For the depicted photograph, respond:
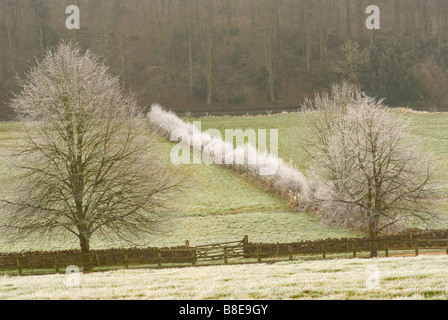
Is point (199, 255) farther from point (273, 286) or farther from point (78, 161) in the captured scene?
point (273, 286)

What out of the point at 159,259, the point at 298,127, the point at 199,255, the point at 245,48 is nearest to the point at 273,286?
the point at 159,259

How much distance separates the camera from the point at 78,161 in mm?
25703

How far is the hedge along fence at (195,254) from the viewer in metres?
26.3

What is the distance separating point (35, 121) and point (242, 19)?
9680cm

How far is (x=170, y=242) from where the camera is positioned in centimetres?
3259

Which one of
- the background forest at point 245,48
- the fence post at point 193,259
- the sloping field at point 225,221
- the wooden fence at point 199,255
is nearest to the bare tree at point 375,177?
the wooden fence at point 199,255

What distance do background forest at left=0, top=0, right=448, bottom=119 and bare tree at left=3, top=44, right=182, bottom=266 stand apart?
57.3m

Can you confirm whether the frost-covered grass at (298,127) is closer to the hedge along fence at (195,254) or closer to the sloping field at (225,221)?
the sloping field at (225,221)

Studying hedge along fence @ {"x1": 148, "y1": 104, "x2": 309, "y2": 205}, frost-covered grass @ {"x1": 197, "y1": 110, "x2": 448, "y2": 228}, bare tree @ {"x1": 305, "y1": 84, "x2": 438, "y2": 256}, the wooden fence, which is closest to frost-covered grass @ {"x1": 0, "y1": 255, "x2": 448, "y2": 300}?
the wooden fence

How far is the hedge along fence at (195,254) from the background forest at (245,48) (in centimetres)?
5780

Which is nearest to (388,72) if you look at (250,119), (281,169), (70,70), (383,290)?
(250,119)

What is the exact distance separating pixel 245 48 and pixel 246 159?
6282cm

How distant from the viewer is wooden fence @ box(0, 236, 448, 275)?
2627 centimetres

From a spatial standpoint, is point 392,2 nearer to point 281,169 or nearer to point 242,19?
point 242,19
